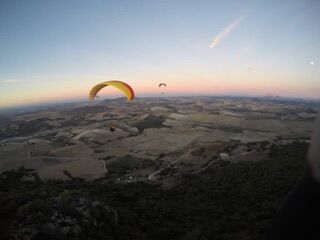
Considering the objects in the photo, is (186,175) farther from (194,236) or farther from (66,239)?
(66,239)

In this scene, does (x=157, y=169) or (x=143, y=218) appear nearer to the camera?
(x=143, y=218)

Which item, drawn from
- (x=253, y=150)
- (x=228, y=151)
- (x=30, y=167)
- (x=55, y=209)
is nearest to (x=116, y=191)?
(x=55, y=209)

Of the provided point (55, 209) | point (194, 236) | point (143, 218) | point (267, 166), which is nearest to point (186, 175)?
point (267, 166)

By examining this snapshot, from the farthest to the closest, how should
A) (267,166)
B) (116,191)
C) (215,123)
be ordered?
1. (215,123)
2. (267,166)
3. (116,191)

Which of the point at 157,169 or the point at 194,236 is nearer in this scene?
the point at 194,236

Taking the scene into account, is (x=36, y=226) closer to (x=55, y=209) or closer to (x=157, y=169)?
(x=55, y=209)

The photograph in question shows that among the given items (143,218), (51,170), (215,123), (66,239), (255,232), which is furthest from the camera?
(215,123)

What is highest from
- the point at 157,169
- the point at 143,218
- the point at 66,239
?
the point at 66,239

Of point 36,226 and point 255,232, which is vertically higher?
point 36,226

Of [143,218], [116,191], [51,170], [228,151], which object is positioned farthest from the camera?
[228,151]
